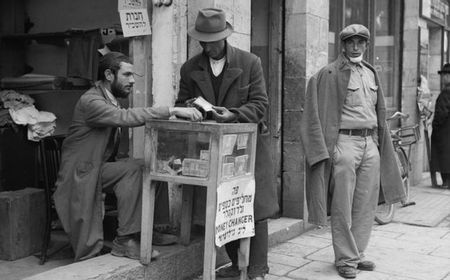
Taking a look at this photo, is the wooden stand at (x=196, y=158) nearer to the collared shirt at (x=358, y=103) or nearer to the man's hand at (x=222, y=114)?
the man's hand at (x=222, y=114)

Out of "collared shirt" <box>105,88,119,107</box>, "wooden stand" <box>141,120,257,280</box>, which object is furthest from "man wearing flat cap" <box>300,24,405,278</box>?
"collared shirt" <box>105,88,119,107</box>

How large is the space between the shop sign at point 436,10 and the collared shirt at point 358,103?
5358 millimetres

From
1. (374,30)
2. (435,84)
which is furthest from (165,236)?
(435,84)

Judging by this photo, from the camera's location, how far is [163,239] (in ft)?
15.2

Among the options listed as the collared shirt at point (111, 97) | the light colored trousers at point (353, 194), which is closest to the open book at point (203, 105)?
the collared shirt at point (111, 97)

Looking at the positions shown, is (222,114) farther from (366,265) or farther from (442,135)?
(442,135)

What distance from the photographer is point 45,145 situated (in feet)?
15.4

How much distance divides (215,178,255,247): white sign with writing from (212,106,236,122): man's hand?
0.43m

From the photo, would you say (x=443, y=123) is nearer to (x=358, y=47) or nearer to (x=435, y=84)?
(x=435, y=84)

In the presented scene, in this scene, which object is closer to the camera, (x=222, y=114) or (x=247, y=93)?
(x=222, y=114)

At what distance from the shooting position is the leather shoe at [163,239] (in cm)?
462

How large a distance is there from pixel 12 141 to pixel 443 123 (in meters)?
6.94

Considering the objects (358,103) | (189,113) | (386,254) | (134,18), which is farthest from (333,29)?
(189,113)

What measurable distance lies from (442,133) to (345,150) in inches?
219
